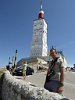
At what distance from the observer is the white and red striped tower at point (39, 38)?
9306 centimetres

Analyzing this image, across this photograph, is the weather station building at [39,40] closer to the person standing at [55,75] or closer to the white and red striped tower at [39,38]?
the white and red striped tower at [39,38]

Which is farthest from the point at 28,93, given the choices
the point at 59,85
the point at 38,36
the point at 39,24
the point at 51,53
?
the point at 39,24

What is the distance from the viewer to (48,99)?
364cm

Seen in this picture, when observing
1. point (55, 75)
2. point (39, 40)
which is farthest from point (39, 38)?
point (55, 75)

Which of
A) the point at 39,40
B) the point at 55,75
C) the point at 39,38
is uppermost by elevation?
the point at 39,38

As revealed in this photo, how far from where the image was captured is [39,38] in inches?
3888

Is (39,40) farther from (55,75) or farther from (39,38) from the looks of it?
(55,75)

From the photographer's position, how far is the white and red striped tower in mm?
93062

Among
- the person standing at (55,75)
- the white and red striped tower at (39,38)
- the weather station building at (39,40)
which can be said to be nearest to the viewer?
the person standing at (55,75)

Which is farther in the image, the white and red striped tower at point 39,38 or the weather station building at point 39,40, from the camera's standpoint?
the white and red striped tower at point 39,38

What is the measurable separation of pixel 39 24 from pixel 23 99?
10174cm

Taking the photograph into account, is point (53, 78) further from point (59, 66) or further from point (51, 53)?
point (51, 53)

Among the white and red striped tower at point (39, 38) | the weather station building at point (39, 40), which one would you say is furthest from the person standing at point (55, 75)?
the white and red striped tower at point (39, 38)

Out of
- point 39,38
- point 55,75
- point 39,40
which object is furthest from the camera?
point 39,38
